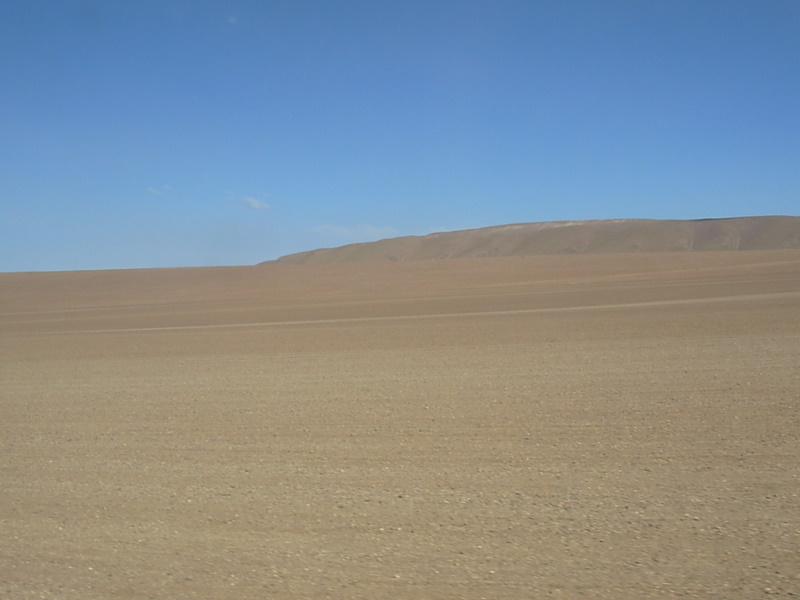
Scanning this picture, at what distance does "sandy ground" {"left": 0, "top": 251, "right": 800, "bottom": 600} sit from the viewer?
445 centimetres

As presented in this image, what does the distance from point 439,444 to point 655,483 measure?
2353 mm

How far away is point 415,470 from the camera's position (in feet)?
21.9

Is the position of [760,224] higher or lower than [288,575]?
higher

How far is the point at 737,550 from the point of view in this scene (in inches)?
180

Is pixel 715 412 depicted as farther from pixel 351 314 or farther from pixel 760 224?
pixel 760 224

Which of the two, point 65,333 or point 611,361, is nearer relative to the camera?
point 611,361

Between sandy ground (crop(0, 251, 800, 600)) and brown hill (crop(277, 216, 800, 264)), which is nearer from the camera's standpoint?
sandy ground (crop(0, 251, 800, 600))

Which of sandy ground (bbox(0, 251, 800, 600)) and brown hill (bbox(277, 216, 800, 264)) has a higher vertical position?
brown hill (bbox(277, 216, 800, 264))

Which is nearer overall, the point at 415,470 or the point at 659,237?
the point at 415,470

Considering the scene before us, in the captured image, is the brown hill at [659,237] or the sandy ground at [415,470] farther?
the brown hill at [659,237]

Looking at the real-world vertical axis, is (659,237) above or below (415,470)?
above

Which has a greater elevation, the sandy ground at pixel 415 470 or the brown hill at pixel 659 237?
the brown hill at pixel 659 237

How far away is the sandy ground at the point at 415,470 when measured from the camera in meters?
4.45

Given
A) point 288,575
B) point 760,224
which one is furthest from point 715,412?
point 760,224
